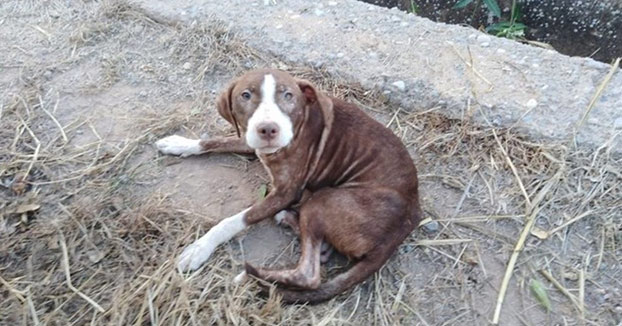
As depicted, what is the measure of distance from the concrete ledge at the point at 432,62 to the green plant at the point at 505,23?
0.85 m

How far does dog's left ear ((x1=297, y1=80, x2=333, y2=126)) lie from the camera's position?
3385 mm

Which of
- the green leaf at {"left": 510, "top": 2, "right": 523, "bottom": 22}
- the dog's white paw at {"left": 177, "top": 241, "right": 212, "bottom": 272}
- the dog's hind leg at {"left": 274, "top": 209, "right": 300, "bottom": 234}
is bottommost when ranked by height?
the dog's white paw at {"left": 177, "top": 241, "right": 212, "bottom": 272}

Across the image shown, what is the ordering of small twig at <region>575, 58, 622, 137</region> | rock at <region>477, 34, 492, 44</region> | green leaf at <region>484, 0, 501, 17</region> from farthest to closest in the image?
green leaf at <region>484, 0, 501, 17</region> < rock at <region>477, 34, 492, 44</region> < small twig at <region>575, 58, 622, 137</region>

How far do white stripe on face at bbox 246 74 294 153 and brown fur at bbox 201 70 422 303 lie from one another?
0.04 metres

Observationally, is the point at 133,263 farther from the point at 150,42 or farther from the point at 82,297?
the point at 150,42

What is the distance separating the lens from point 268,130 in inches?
120

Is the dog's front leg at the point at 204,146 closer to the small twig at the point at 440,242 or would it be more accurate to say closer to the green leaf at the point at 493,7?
the small twig at the point at 440,242

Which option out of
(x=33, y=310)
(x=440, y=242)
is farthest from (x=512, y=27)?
(x=33, y=310)

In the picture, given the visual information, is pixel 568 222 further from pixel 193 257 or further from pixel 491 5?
pixel 491 5

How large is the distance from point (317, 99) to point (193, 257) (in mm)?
1116

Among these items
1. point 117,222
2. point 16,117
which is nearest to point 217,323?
point 117,222

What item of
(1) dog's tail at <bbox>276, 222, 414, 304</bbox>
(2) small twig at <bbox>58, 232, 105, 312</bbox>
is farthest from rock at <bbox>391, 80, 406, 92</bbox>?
(2) small twig at <bbox>58, 232, 105, 312</bbox>

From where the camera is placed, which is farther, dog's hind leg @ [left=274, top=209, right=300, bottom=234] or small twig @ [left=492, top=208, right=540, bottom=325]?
dog's hind leg @ [left=274, top=209, right=300, bottom=234]

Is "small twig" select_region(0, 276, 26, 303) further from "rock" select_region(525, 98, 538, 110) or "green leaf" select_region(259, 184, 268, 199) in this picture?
"rock" select_region(525, 98, 538, 110)
